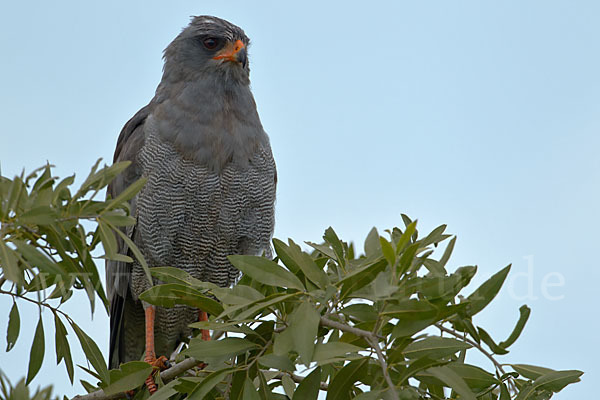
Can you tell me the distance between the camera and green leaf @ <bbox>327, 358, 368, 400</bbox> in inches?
91.4

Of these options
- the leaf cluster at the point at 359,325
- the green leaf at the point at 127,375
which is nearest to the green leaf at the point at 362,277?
the leaf cluster at the point at 359,325

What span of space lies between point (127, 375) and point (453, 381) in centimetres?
133

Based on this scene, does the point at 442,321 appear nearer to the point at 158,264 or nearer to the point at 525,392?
the point at 525,392

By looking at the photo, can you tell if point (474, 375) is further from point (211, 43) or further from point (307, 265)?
point (211, 43)

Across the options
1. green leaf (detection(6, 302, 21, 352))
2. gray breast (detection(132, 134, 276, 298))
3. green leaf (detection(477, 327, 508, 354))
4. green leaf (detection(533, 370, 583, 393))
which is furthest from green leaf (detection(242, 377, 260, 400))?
gray breast (detection(132, 134, 276, 298))

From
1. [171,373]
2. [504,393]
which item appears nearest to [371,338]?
[504,393]

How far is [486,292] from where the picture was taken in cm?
241

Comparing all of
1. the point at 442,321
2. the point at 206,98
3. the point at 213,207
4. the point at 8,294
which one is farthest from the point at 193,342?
the point at 206,98

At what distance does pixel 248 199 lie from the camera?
15.6 ft

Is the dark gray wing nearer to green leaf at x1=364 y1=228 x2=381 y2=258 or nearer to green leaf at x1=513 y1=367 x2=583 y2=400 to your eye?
green leaf at x1=364 y1=228 x2=381 y2=258

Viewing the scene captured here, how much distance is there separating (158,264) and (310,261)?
2.56m

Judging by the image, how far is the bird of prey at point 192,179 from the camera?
4625 mm

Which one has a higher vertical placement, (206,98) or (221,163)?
(206,98)

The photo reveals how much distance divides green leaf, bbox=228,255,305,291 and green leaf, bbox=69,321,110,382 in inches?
32.4
